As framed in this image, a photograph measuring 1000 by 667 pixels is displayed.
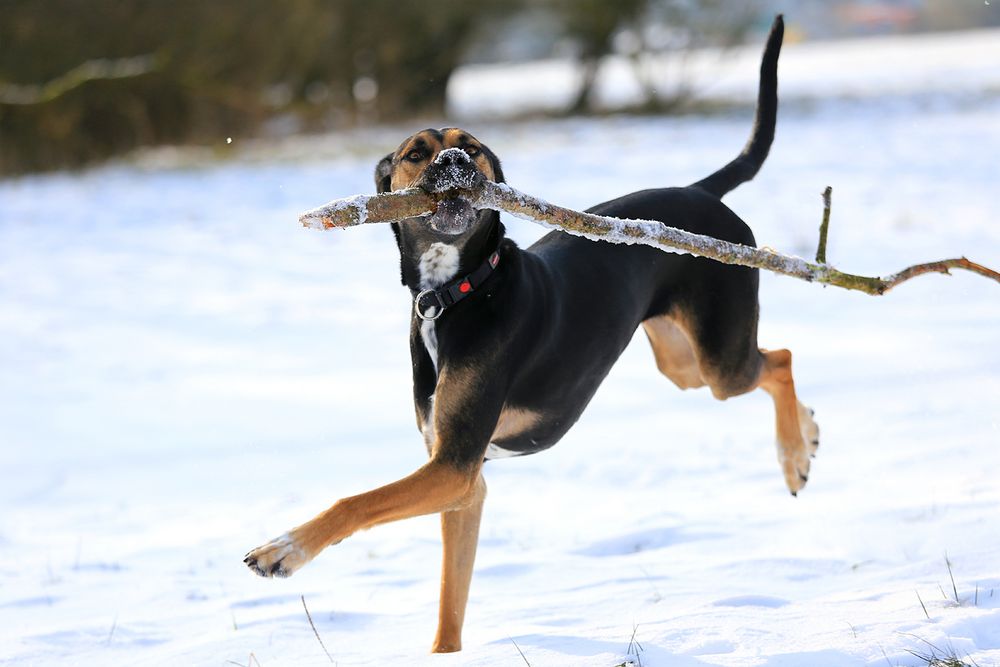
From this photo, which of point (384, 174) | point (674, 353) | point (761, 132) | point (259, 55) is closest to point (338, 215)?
point (384, 174)

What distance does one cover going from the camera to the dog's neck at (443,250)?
368cm

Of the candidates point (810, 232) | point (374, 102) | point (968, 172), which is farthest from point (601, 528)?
point (374, 102)

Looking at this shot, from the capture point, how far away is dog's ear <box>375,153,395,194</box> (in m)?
4.03

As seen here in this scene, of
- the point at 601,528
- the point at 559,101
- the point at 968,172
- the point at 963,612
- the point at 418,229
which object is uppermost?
the point at 418,229

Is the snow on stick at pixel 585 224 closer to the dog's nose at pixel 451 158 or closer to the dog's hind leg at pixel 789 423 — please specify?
the dog's nose at pixel 451 158

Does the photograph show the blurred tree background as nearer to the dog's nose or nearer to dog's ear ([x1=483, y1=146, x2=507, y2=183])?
dog's ear ([x1=483, y1=146, x2=507, y2=183])

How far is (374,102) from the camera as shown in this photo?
23.7 m

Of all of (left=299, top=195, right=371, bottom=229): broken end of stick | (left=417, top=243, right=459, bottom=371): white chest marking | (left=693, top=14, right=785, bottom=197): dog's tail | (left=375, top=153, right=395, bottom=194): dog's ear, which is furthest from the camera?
(left=693, top=14, right=785, bottom=197): dog's tail

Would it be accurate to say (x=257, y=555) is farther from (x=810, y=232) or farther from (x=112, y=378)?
(x=810, y=232)

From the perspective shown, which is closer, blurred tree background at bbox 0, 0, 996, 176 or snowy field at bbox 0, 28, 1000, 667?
snowy field at bbox 0, 28, 1000, 667

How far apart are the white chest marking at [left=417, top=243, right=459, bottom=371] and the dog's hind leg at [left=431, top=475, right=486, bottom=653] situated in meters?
0.55

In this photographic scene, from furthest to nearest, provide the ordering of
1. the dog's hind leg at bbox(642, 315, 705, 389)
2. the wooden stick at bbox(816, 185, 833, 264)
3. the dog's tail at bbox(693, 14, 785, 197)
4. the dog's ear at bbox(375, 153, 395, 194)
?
the dog's hind leg at bbox(642, 315, 705, 389) → the dog's tail at bbox(693, 14, 785, 197) → the dog's ear at bbox(375, 153, 395, 194) → the wooden stick at bbox(816, 185, 833, 264)

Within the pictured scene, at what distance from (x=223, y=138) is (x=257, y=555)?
1897cm

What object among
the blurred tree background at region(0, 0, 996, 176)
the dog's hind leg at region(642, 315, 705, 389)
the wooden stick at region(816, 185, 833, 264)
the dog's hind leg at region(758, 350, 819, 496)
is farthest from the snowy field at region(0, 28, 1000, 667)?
the blurred tree background at region(0, 0, 996, 176)
